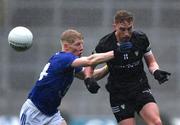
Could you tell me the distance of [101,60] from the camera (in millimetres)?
10836

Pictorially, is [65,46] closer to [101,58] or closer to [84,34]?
[101,58]

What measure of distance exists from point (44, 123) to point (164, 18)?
978cm

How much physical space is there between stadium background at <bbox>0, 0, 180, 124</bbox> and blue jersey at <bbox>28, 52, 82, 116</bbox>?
8.93 m

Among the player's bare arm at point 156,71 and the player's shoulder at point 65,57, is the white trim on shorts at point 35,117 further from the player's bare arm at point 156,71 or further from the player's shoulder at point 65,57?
the player's bare arm at point 156,71

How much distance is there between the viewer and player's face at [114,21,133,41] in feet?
35.9

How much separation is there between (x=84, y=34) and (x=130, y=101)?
30.2 ft

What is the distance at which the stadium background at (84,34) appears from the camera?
66.5ft

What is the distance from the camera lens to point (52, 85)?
36.3 feet

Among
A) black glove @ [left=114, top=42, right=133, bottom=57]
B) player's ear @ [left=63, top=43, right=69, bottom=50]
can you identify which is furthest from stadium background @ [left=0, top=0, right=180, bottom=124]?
black glove @ [left=114, top=42, right=133, bottom=57]

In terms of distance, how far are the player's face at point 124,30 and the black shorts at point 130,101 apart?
0.68 m

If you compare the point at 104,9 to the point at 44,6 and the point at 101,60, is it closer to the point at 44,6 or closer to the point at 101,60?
the point at 44,6

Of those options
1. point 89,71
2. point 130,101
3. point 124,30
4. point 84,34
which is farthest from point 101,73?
point 84,34

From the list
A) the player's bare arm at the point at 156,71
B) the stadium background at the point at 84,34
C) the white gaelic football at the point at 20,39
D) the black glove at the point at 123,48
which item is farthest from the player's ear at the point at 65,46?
the stadium background at the point at 84,34

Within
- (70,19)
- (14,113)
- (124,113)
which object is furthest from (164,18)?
(124,113)
